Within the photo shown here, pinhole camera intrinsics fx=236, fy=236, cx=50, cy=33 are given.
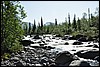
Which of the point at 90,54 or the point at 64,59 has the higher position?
the point at 64,59

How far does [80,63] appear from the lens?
1323cm

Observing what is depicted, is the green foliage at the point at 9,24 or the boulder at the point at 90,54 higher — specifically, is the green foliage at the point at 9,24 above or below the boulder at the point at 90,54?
above

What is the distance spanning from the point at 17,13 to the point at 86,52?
21.8 ft

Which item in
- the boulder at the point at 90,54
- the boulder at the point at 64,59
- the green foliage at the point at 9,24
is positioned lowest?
the boulder at the point at 90,54

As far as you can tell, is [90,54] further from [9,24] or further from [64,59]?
[9,24]

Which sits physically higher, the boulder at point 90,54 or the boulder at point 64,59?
the boulder at point 64,59

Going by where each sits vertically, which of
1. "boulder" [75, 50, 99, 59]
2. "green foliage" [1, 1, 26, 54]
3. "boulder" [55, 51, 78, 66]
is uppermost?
"green foliage" [1, 1, 26, 54]

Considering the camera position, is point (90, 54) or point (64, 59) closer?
point (64, 59)

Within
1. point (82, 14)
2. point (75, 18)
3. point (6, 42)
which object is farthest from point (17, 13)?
point (82, 14)

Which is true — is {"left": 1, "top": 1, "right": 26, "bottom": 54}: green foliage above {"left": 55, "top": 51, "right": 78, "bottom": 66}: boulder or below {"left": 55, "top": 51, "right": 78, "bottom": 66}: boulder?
above

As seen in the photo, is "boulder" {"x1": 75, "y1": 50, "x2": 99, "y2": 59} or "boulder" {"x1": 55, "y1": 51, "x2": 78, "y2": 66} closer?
"boulder" {"x1": 55, "y1": 51, "x2": 78, "y2": 66}

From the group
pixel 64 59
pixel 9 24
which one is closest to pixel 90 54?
pixel 64 59

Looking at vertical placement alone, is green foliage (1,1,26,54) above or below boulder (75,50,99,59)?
above

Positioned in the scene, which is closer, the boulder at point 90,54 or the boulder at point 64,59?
the boulder at point 64,59
